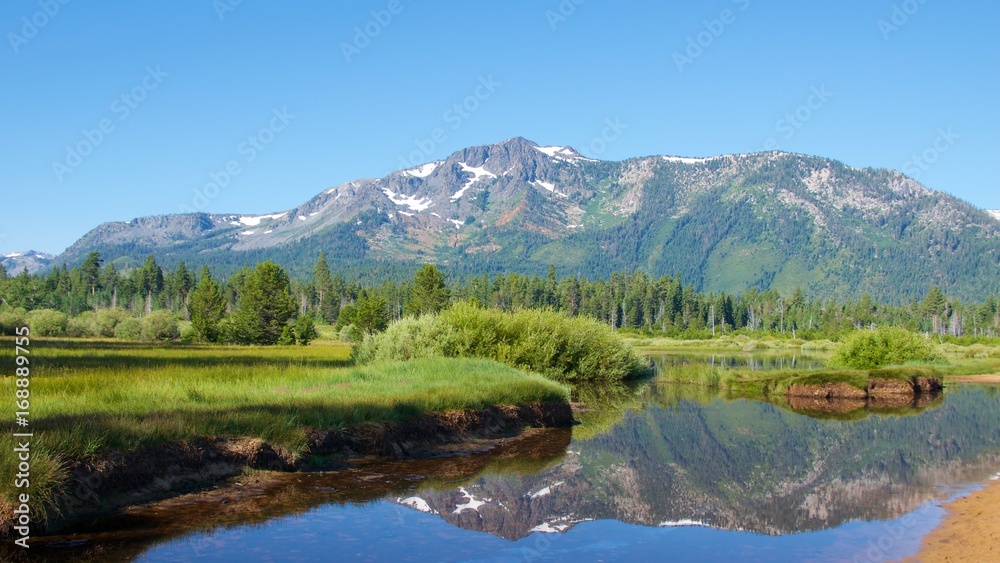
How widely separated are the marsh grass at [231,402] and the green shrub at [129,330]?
204 ft

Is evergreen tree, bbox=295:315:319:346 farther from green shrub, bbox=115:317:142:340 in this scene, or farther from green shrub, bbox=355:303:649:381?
green shrub, bbox=355:303:649:381

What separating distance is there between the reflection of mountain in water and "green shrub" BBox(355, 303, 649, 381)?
31.4 feet

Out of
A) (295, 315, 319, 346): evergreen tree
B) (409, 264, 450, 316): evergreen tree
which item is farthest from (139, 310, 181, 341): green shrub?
(409, 264, 450, 316): evergreen tree

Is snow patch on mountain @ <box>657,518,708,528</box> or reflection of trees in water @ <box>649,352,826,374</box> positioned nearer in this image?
snow patch on mountain @ <box>657,518,708,528</box>

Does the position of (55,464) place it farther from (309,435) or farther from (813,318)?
(813,318)

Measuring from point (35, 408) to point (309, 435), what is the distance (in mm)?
5439

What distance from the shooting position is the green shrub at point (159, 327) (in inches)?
3398

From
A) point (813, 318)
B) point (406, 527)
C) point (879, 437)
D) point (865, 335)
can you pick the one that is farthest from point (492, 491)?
point (813, 318)

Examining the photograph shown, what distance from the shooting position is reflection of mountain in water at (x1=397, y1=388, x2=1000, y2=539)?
14672 millimetres

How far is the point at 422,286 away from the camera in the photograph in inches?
4520

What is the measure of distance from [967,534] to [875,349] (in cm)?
4430

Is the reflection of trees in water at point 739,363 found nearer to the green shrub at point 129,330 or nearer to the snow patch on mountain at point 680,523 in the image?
the snow patch on mountain at point 680,523

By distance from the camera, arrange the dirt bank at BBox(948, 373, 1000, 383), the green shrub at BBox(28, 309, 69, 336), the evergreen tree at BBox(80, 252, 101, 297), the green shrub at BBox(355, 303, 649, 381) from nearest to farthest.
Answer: the green shrub at BBox(355, 303, 649, 381) → the dirt bank at BBox(948, 373, 1000, 383) → the green shrub at BBox(28, 309, 69, 336) → the evergreen tree at BBox(80, 252, 101, 297)

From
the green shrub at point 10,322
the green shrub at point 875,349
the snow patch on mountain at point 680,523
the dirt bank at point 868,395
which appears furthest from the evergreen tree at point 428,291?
the snow patch on mountain at point 680,523
